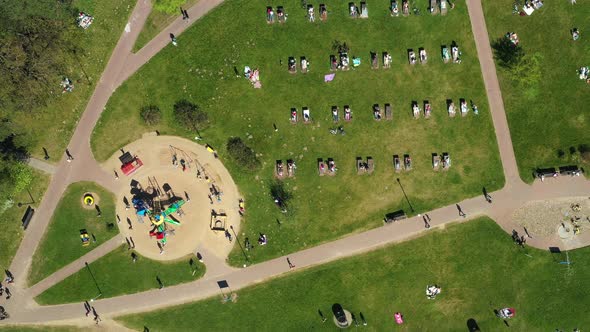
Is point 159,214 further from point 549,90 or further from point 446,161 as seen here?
point 549,90

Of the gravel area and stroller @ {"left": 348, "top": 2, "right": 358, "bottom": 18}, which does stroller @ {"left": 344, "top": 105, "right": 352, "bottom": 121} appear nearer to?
stroller @ {"left": 348, "top": 2, "right": 358, "bottom": 18}

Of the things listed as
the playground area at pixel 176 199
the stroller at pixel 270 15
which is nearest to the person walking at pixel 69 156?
the playground area at pixel 176 199

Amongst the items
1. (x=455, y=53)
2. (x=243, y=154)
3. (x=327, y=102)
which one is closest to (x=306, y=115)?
(x=327, y=102)

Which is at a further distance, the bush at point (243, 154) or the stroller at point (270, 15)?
the stroller at point (270, 15)

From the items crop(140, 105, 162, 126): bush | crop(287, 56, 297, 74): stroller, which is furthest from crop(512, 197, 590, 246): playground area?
crop(140, 105, 162, 126): bush

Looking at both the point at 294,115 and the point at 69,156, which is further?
the point at 69,156

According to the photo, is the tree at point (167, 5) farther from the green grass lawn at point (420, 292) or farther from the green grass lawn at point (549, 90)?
the green grass lawn at point (549, 90)

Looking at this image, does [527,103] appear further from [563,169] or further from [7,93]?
[7,93]
